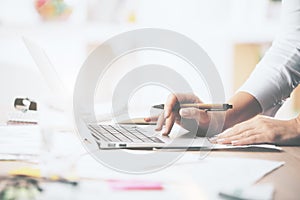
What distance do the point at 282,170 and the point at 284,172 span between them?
1 centimetres

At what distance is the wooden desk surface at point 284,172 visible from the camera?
72cm

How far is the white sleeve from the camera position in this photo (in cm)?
128

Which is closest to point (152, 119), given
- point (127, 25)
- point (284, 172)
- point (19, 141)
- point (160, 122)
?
point (160, 122)

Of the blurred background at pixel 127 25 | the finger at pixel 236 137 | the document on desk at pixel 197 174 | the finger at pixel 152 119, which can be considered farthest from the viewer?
the blurred background at pixel 127 25

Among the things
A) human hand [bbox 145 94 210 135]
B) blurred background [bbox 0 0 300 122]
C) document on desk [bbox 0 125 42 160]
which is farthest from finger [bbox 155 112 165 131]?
blurred background [bbox 0 0 300 122]

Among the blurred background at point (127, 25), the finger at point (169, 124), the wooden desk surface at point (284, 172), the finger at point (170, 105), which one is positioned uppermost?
the blurred background at point (127, 25)

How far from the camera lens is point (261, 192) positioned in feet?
2.27

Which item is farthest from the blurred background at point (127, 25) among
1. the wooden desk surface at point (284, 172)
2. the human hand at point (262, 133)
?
the wooden desk surface at point (284, 172)

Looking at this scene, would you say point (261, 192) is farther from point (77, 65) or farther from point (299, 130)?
point (77, 65)

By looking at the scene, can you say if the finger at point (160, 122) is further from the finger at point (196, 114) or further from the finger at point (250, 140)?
the finger at point (250, 140)

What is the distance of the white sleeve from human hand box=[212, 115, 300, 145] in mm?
189

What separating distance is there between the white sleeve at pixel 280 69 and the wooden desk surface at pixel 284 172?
0.97ft

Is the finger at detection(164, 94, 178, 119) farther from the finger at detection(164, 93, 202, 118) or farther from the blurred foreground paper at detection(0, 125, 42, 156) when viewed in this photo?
the blurred foreground paper at detection(0, 125, 42, 156)

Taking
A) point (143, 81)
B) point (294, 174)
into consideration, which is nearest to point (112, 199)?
point (294, 174)
